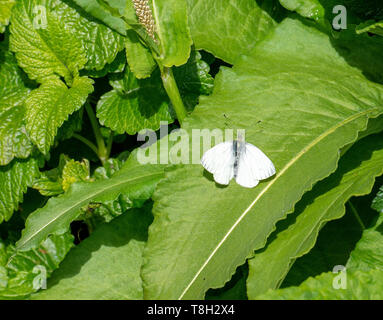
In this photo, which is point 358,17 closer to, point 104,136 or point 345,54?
point 345,54

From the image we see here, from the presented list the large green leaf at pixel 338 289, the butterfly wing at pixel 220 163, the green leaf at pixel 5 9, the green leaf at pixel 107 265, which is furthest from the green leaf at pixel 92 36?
the large green leaf at pixel 338 289

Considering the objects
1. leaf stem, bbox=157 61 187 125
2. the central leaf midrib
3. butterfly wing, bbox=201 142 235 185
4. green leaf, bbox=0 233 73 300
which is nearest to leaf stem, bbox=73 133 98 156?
green leaf, bbox=0 233 73 300

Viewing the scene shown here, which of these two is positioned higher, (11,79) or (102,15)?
(102,15)

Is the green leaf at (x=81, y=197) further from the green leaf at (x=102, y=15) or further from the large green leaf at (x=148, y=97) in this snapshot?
the green leaf at (x=102, y=15)

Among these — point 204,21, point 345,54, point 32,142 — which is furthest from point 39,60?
point 345,54

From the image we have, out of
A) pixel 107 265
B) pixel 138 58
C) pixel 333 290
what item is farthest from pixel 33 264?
pixel 333 290

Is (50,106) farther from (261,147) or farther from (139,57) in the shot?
(261,147)

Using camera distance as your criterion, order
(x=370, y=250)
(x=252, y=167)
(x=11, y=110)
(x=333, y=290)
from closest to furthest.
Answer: (x=333, y=290)
(x=252, y=167)
(x=370, y=250)
(x=11, y=110)
